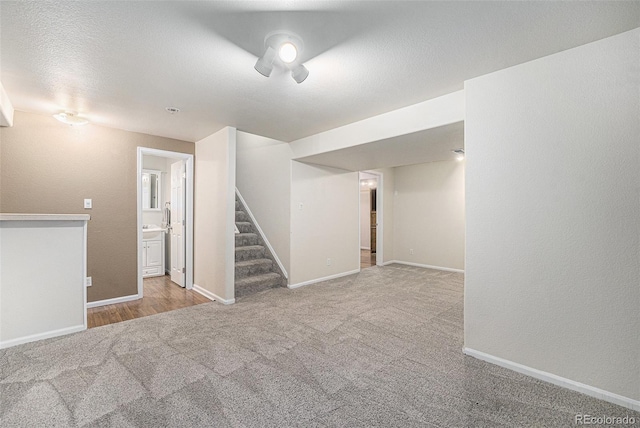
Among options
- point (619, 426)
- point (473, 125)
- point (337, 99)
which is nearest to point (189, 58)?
point (337, 99)

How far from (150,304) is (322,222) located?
281cm

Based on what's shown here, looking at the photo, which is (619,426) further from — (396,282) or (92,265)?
(92,265)

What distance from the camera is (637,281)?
173 cm

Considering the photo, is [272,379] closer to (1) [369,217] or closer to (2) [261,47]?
(2) [261,47]

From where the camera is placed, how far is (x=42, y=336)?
103 inches

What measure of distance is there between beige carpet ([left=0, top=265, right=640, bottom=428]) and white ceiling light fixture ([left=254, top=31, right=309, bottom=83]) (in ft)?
7.23

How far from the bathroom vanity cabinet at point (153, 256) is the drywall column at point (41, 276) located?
7.94ft

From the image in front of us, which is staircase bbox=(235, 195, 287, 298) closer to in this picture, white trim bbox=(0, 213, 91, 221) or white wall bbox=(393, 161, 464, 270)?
white trim bbox=(0, 213, 91, 221)

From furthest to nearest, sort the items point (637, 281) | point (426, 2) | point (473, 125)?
1. point (473, 125)
2. point (637, 281)
3. point (426, 2)

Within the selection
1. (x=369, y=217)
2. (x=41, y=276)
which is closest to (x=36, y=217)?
(x=41, y=276)

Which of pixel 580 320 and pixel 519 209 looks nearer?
pixel 580 320

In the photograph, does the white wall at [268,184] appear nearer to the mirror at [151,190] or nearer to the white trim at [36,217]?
the mirror at [151,190]

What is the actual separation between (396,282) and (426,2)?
164 inches

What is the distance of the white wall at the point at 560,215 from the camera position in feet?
5.80
